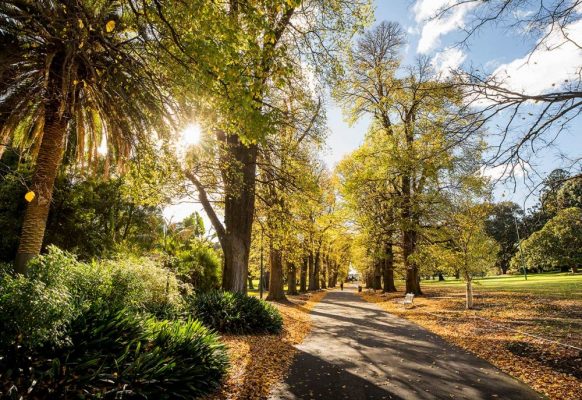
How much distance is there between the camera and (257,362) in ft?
25.0

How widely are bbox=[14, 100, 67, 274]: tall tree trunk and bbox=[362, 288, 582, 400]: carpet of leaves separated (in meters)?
10.7

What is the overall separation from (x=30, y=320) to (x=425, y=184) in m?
21.3

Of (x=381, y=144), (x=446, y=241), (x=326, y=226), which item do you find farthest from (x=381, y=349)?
(x=326, y=226)

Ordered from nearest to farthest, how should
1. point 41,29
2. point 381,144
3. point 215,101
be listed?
point 41,29 < point 215,101 < point 381,144

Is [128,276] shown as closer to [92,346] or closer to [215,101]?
[92,346]

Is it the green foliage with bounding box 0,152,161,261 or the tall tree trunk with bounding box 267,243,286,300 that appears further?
the tall tree trunk with bounding box 267,243,286,300

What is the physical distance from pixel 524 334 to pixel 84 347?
11.0 m

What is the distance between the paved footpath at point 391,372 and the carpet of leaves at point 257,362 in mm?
283

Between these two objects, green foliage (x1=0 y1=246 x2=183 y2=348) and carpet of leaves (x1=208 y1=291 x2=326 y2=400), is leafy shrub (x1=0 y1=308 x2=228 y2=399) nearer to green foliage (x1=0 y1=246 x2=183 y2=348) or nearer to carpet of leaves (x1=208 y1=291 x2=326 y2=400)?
green foliage (x1=0 y1=246 x2=183 y2=348)

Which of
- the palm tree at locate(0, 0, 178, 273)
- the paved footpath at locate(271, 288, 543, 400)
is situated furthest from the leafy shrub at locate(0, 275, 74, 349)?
the paved footpath at locate(271, 288, 543, 400)

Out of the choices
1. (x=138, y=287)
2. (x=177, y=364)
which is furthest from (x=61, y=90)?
(x=177, y=364)

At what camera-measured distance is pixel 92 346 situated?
483cm

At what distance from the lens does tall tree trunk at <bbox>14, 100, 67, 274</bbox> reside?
8.08 meters

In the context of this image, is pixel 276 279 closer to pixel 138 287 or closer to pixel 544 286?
pixel 138 287
